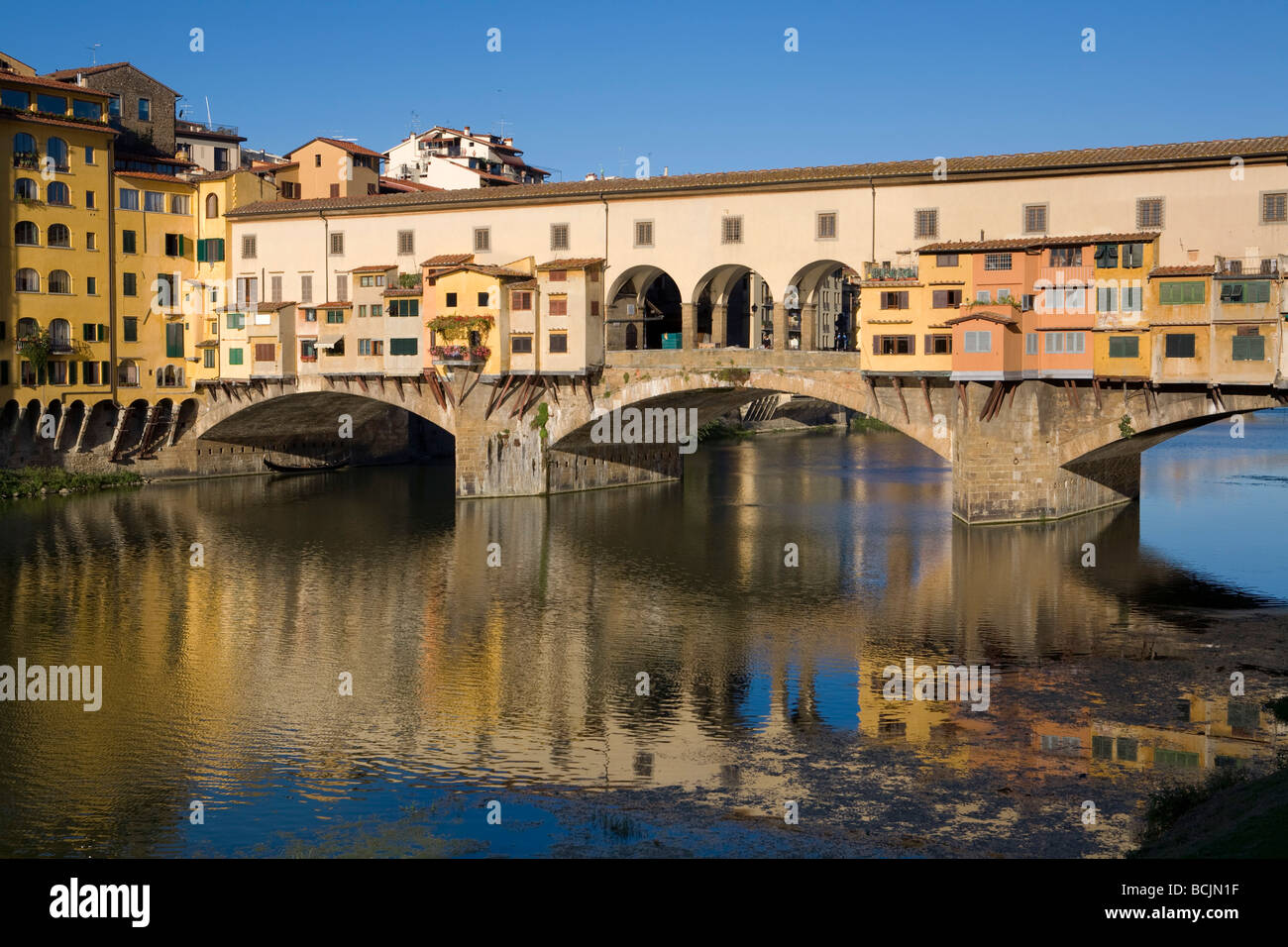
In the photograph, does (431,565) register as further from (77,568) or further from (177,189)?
(177,189)

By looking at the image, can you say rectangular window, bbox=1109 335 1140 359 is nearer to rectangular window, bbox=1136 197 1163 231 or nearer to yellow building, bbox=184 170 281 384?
rectangular window, bbox=1136 197 1163 231

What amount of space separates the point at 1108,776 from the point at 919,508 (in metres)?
34.8

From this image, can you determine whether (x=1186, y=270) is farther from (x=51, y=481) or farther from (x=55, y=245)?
(x=51, y=481)

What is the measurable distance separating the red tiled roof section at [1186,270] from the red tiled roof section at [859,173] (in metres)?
3.62

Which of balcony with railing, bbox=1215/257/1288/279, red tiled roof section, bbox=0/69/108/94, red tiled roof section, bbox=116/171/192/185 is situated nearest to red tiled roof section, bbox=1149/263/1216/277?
balcony with railing, bbox=1215/257/1288/279

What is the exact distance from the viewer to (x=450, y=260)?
2336 inches

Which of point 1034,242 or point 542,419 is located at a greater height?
point 1034,242

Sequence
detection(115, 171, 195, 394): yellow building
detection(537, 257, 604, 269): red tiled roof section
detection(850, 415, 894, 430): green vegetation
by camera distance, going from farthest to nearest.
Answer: detection(850, 415, 894, 430): green vegetation, detection(115, 171, 195, 394): yellow building, detection(537, 257, 604, 269): red tiled roof section

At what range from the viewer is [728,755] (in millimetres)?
25297

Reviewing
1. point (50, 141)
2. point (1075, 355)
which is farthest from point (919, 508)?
point (50, 141)

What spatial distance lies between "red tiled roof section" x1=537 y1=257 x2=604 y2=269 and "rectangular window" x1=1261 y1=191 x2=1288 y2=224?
25147 mm

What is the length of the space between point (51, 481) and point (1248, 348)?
51049 millimetres

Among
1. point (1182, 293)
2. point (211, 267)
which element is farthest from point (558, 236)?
point (1182, 293)

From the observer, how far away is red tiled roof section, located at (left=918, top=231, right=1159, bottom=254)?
46.8m
